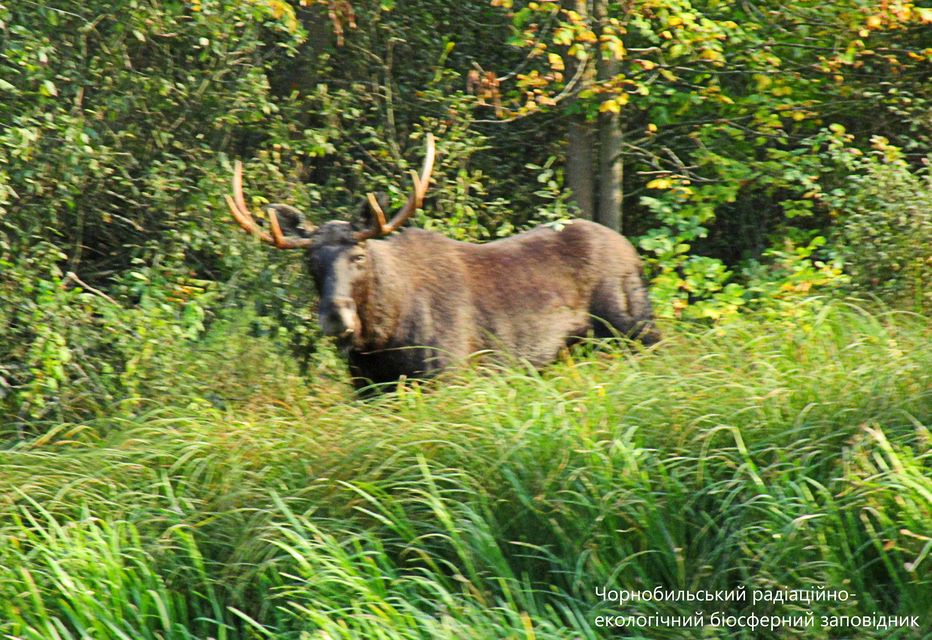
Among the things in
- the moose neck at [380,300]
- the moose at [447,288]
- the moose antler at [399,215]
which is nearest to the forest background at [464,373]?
the moose at [447,288]

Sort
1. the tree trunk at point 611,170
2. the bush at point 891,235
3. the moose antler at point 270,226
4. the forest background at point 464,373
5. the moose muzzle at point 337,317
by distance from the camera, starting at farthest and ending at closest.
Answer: the tree trunk at point 611,170 < the bush at point 891,235 < the moose antler at point 270,226 < the moose muzzle at point 337,317 < the forest background at point 464,373

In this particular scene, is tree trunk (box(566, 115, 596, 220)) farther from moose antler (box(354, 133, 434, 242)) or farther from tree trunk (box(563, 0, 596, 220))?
moose antler (box(354, 133, 434, 242))

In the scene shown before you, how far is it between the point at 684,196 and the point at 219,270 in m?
3.68

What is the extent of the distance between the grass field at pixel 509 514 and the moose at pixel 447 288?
1.04 meters

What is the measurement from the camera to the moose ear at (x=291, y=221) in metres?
7.60

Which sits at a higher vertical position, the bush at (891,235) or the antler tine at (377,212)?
the antler tine at (377,212)

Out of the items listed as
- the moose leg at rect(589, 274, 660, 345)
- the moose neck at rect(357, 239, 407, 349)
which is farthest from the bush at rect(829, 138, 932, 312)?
the moose neck at rect(357, 239, 407, 349)

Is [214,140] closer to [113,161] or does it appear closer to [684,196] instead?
[113,161]

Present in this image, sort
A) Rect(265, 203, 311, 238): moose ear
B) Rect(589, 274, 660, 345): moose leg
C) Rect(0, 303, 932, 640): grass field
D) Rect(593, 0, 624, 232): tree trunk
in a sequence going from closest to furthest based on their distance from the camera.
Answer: Rect(0, 303, 932, 640): grass field, Rect(265, 203, 311, 238): moose ear, Rect(589, 274, 660, 345): moose leg, Rect(593, 0, 624, 232): tree trunk

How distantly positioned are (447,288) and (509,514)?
2391 millimetres

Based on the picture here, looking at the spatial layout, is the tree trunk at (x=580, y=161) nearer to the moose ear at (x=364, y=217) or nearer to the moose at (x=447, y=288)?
the moose at (x=447, y=288)

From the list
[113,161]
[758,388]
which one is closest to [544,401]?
[758,388]

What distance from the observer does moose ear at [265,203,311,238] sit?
7602mm

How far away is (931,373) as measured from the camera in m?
5.66
